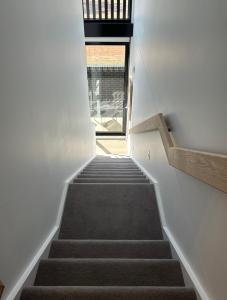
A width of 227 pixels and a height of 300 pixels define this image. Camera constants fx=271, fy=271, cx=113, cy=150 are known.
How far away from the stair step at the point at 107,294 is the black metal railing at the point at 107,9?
258 inches

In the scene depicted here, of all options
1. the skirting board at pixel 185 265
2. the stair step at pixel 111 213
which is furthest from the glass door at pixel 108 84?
the skirting board at pixel 185 265

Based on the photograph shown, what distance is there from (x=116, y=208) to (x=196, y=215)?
114 cm

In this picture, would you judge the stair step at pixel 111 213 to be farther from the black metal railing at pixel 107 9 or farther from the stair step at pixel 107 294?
the black metal railing at pixel 107 9

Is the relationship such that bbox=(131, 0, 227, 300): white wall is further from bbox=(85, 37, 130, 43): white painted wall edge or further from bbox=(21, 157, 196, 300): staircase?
bbox=(85, 37, 130, 43): white painted wall edge

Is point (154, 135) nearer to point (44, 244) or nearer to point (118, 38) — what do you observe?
point (44, 244)

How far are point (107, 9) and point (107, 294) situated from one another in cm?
674

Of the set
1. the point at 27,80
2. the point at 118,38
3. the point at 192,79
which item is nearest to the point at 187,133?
the point at 192,79

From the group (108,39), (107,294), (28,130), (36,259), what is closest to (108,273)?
(107,294)

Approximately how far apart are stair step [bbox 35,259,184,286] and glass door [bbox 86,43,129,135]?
658 centimetres

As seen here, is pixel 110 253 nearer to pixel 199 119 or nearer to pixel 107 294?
pixel 107 294

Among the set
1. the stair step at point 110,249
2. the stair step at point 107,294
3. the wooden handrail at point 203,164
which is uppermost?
the wooden handrail at point 203,164

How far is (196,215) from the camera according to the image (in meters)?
1.45

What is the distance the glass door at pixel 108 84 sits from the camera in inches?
299

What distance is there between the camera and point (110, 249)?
192 cm
